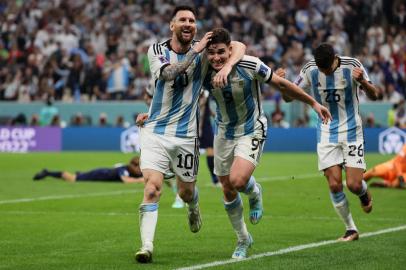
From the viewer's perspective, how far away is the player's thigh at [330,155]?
11.9m

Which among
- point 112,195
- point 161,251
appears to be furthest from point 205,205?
point 161,251

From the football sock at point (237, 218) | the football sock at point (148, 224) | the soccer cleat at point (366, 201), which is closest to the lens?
the football sock at point (148, 224)

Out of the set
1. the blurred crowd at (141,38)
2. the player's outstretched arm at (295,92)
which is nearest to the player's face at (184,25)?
the player's outstretched arm at (295,92)

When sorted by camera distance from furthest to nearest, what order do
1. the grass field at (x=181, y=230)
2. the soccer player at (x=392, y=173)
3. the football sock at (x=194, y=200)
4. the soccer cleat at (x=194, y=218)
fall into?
the soccer player at (x=392, y=173) → the soccer cleat at (x=194, y=218) → the football sock at (x=194, y=200) → the grass field at (x=181, y=230)

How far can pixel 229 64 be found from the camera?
9.61 m

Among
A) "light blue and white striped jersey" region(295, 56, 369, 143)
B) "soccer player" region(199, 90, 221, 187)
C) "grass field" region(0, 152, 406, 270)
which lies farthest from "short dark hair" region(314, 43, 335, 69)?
"soccer player" region(199, 90, 221, 187)

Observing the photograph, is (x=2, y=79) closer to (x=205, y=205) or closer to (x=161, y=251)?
(x=205, y=205)

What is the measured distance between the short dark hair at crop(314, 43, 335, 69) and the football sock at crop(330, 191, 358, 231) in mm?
→ 1512

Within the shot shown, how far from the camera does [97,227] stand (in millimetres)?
12734

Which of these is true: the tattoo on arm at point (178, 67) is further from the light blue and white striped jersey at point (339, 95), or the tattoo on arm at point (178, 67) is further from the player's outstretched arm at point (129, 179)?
the player's outstretched arm at point (129, 179)

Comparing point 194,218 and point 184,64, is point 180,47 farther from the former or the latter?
point 194,218

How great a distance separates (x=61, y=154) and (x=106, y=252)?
2081cm

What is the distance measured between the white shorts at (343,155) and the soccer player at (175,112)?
2335 mm

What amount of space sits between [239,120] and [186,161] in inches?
29.0
